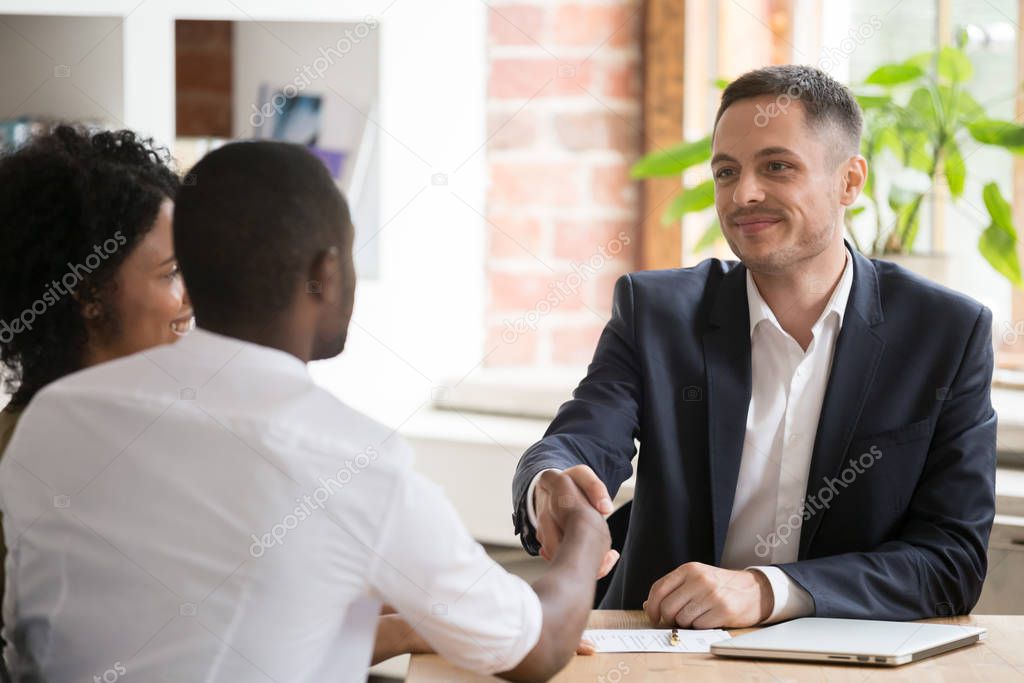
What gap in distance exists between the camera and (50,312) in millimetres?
1189

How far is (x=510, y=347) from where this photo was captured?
2.44 metres

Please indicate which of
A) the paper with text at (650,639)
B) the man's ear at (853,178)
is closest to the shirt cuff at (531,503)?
the paper with text at (650,639)

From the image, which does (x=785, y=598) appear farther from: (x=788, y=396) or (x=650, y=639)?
(x=788, y=396)

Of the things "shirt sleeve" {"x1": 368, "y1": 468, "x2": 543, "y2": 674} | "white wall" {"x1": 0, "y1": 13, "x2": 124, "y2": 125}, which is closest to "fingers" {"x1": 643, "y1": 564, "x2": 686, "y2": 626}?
"shirt sleeve" {"x1": 368, "y1": 468, "x2": 543, "y2": 674}

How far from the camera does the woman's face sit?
1161 mm

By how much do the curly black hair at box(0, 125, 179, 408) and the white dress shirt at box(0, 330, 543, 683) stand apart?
30 cm

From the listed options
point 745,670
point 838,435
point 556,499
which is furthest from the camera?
point 838,435

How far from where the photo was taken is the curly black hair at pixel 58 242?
1.16 meters

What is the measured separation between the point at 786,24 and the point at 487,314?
0.89 meters

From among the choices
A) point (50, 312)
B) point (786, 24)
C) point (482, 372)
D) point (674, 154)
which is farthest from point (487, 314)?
point (50, 312)

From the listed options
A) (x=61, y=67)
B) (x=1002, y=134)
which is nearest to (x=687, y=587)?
(x=1002, y=134)

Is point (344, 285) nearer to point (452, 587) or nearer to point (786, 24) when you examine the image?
point (452, 587)

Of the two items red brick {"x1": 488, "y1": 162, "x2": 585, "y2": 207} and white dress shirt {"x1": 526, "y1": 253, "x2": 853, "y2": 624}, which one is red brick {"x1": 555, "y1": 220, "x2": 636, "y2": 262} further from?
white dress shirt {"x1": 526, "y1": 253, "x2": 853, "y2": 624}

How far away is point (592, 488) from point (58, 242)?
0.61 meters
